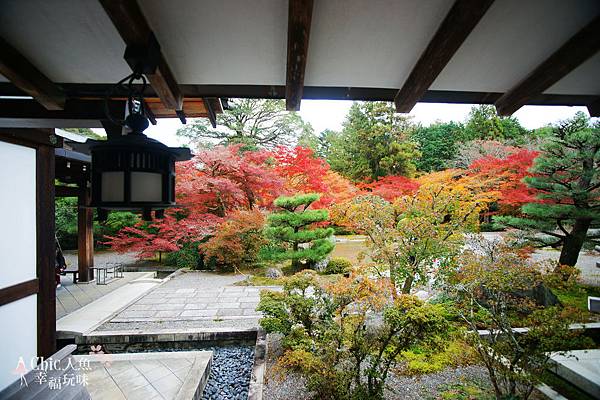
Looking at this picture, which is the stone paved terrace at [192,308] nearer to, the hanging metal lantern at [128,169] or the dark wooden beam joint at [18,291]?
the dark wooden beam joint at [18,291]

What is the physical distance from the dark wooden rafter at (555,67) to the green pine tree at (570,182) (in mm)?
4892

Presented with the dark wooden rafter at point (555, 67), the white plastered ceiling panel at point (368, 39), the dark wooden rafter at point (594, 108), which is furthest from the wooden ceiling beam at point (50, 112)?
the dark wooden rafter at point (594, 108)

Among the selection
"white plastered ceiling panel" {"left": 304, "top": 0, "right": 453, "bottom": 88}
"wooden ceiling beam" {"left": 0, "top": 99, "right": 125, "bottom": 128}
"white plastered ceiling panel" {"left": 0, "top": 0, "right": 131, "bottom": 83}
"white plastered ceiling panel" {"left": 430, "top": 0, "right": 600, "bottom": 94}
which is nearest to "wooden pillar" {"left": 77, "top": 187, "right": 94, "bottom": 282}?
"wooden ceiling beam" {"left": 0, "top": 99, "right": 125, "bottom": 128}

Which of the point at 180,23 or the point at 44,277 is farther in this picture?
the point at 44,277

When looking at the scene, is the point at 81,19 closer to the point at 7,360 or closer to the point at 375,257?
the point at 7,360

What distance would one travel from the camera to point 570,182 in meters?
5.29

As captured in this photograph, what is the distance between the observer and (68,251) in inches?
476

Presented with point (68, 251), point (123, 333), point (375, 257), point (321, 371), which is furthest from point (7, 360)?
point (68, 251)

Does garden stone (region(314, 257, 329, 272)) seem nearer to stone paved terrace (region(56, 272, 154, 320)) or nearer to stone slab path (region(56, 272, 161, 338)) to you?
stone slab path (region(56, 272, 161, 338))

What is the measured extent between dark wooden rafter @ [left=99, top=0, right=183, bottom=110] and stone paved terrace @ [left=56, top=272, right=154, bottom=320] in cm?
495

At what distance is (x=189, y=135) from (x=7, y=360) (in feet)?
33.1

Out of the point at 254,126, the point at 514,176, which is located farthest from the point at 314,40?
the point at 254,126

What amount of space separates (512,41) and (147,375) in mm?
4039

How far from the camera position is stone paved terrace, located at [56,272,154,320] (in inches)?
191
